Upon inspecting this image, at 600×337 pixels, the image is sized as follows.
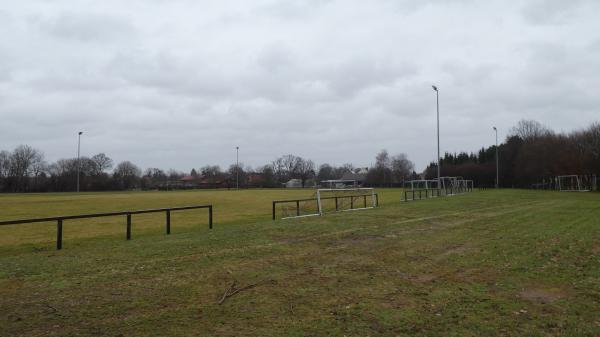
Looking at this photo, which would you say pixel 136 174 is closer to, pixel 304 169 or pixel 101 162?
pixel 101 162

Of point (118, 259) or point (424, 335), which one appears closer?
point (424, 335)

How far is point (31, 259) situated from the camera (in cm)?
925

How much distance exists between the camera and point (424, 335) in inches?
179

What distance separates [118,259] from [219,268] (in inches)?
96.9

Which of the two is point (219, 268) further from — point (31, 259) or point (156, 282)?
point (31, 259)

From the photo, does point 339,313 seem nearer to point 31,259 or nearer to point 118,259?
point 118,259

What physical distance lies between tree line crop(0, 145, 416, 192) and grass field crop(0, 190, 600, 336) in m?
74.9

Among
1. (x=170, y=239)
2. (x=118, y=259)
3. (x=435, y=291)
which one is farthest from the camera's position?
(x=170, y=239)

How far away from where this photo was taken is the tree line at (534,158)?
58938mm

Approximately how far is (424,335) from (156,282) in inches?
169

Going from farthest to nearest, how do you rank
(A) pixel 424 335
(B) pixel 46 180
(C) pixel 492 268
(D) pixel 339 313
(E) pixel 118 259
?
(B) pixel 46 180 < (E) pixel 118 259 < (C) pixel 492 268 < (D) pixel 339 313 < (A) pixel 424 335

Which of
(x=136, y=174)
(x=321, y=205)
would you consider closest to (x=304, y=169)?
(x=136, y=174)

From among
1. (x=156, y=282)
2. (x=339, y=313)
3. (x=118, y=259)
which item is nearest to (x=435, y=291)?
(x=339, y=313)

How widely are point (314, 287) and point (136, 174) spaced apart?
137m
